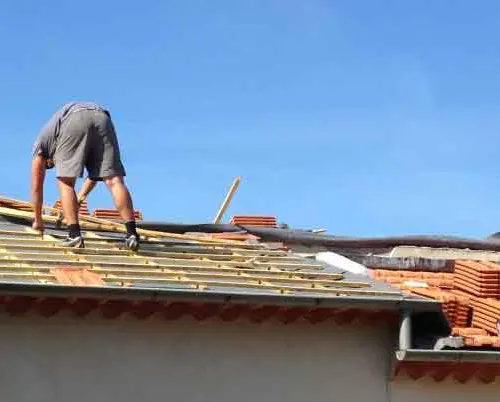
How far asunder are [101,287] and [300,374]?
2.06m

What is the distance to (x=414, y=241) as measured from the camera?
52.7 ft

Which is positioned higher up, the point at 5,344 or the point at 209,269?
the point at 209,269

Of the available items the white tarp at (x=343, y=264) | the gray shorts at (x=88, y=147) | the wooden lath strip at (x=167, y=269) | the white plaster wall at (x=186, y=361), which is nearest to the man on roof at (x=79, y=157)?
the gray shorts at (x=88, y=147)

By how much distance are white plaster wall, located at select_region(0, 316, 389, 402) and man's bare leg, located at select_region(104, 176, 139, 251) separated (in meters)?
1.73

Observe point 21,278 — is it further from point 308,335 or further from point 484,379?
point 484,379

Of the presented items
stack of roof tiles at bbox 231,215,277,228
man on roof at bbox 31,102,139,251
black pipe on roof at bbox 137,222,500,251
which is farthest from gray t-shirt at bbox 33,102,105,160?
stack of roof tiles at bbox 231,215,277,228

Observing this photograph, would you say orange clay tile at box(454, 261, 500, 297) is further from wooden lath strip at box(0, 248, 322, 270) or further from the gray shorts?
the gray shorts

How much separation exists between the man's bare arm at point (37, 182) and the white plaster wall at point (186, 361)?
2321 millimetres

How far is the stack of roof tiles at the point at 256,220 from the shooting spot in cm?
1573

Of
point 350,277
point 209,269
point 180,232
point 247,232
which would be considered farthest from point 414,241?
point 209,269

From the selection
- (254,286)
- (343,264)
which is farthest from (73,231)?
(343,264)

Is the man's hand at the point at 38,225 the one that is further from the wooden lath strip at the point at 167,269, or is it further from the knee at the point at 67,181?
the wooden lath strip at the point at 167,269

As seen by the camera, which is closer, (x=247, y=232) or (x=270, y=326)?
(x=270, y=326)

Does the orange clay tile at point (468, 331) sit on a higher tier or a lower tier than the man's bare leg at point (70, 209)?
lower
